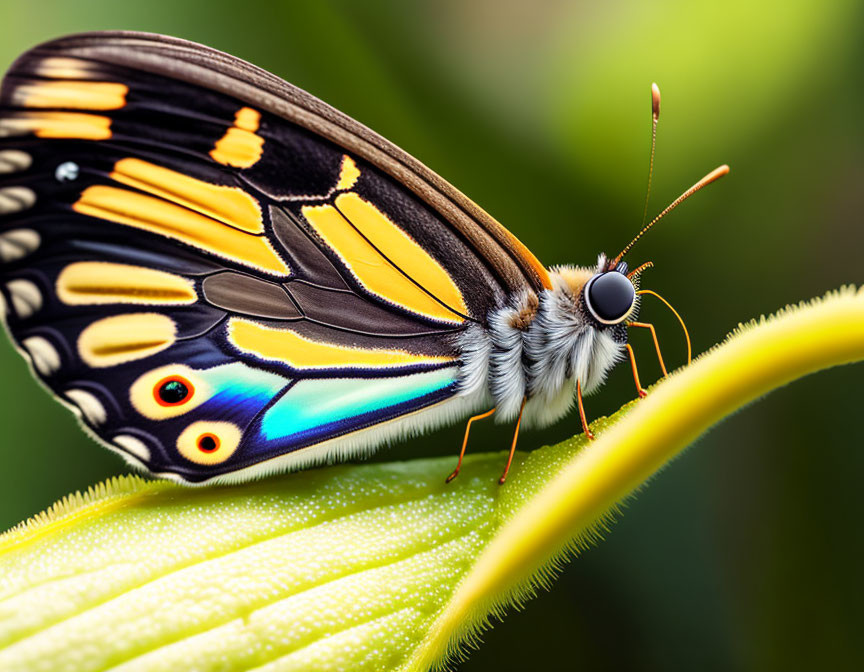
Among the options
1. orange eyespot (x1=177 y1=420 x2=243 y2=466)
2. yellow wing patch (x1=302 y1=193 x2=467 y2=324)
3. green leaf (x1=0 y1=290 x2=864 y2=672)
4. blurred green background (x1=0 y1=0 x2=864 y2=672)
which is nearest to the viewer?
green leaf (x1=0 y1=290 x2=864 y2=672)

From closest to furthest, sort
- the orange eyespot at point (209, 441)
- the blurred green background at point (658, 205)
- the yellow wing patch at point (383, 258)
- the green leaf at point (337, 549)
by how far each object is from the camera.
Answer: the green leaf at point (337, 549), the orange eyespot at point (209, 441), the yellow wing patch at point (383, 258), the blurred green background at point (658, 205)

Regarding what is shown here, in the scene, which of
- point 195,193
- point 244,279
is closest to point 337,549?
point 244,279

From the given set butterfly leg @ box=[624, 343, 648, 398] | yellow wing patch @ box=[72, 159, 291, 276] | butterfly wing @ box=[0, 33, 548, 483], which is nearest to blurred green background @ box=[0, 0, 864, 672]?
butterfly leg @ box=[624, 343, 648, 398]

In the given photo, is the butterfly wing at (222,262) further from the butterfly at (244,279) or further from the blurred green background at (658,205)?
the blurred green background at (658,205)

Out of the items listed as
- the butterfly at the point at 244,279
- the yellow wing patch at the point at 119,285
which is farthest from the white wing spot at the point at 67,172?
the yellow wing patch at the point at 119,285

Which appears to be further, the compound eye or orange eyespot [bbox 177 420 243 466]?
the compound eye

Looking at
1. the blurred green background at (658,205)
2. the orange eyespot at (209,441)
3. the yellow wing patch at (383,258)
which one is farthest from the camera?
the blurred green background at (658,205)

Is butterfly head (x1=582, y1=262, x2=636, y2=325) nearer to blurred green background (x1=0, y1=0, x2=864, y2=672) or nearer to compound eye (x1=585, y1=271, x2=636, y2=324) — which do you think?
compound eye (x1=585, y1=271, x2=636, y2=324)
